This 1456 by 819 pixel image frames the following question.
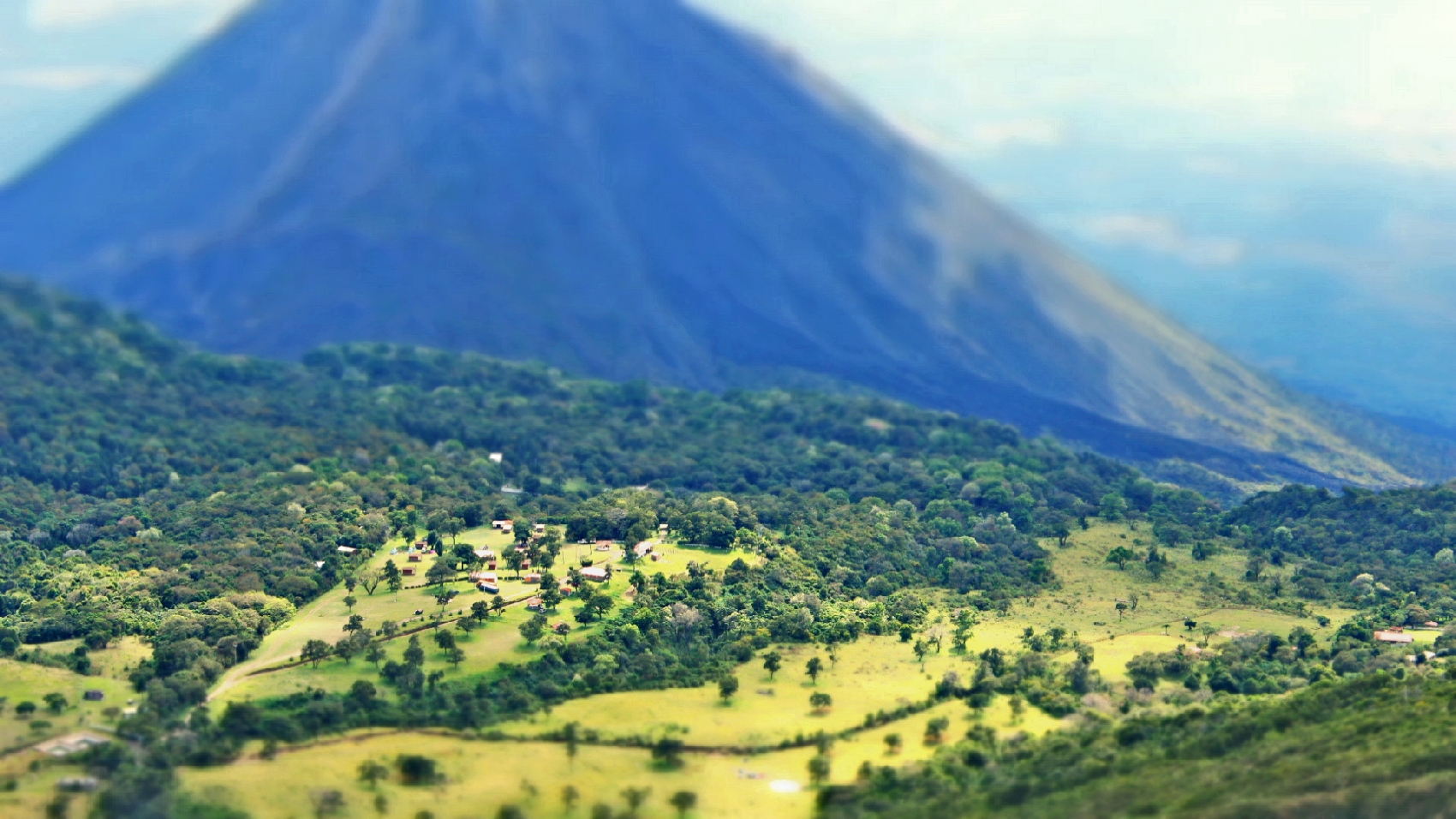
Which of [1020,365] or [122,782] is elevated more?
[1020,365]

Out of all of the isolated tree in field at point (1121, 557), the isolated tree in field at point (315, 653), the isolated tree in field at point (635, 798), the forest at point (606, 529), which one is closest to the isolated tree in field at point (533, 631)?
the forest at point (606, 529)

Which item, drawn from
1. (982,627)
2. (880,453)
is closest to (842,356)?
(880,453)

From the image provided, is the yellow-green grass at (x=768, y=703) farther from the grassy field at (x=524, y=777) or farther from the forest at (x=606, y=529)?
the grassy field at (x=524, y=777)

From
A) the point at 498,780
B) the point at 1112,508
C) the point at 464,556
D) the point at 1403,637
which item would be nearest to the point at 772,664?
the point at 498,780

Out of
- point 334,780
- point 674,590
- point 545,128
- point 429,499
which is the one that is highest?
point 545,128

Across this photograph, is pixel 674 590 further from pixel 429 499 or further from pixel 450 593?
pixel 429 499

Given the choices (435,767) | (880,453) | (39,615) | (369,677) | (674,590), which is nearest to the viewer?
(435,767)

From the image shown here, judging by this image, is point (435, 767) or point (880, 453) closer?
point (435, 767)
